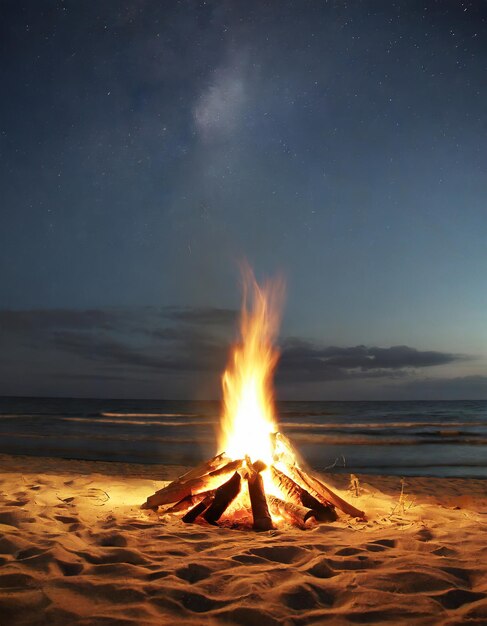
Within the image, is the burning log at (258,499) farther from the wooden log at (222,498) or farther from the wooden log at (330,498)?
the wooden log at (330,498)

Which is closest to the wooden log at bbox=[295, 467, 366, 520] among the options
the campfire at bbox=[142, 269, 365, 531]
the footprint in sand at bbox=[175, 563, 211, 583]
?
the campfire at bbox=[142, 269, 365, 531]

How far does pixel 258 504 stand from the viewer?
5.58 meters

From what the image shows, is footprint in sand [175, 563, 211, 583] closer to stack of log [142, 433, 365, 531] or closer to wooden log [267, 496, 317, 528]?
stack of log [142, 433, 365, 531]

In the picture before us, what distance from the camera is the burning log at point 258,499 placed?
5.28m

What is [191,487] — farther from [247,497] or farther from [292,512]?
[292,512]

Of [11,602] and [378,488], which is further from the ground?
[11,602]

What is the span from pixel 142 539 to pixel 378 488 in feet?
20.9

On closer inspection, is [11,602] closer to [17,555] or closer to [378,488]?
[17,555]

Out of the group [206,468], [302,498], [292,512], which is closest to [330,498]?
[302,498]

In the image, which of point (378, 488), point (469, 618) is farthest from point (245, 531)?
→ point (378, 488)

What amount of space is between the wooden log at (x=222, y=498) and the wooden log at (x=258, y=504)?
7.4 inches

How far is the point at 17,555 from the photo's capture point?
397 cm

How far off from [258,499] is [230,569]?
188 centimetres

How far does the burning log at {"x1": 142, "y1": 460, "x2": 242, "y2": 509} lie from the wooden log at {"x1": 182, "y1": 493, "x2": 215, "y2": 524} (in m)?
0.28
